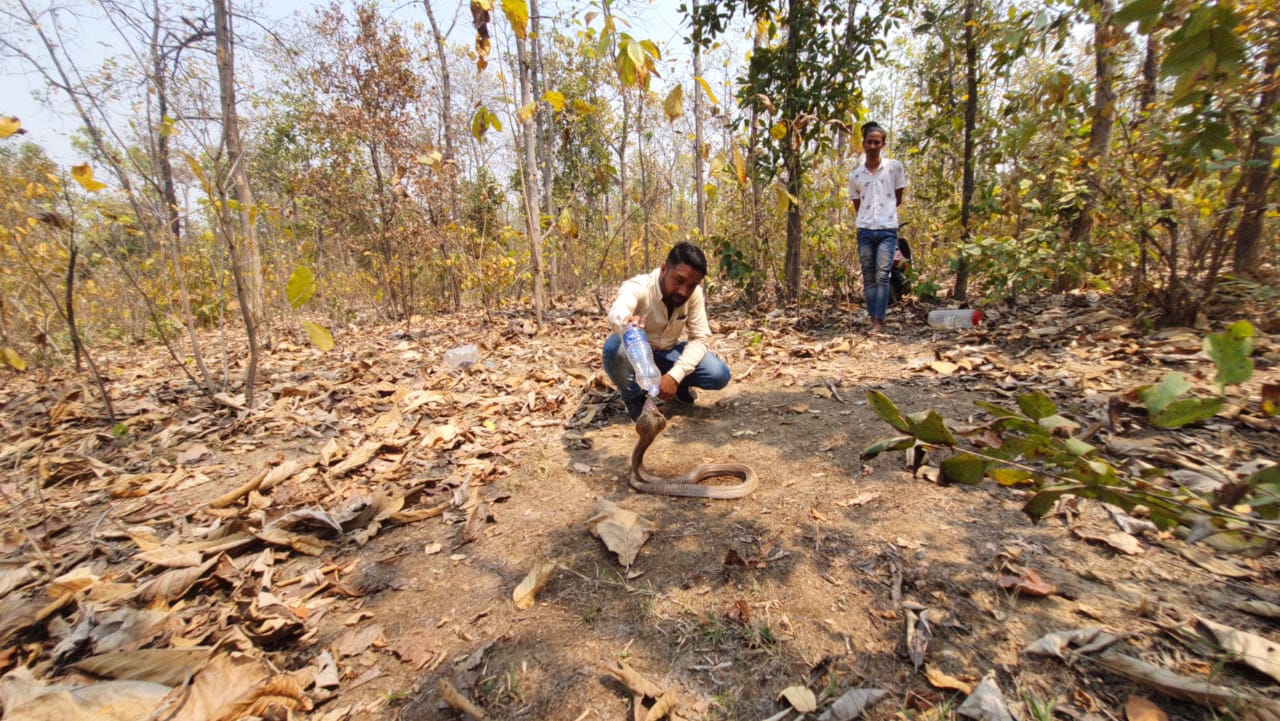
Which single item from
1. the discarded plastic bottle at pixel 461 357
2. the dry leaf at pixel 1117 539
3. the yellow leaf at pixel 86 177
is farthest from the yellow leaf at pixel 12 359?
the dry leaf at pixel 1117 539

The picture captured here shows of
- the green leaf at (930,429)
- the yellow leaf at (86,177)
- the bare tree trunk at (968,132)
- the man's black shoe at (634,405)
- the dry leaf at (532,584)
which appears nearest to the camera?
the green leaf at (930,429)

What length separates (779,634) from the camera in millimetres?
1737

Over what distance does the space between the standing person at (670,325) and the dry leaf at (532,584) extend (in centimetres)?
137

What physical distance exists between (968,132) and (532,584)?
596 centimetres

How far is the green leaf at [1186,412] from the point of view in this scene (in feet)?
2.64

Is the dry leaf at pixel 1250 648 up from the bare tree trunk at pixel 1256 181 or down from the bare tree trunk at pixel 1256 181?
down

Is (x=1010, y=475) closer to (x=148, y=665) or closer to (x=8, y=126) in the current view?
(x=148, y=665)

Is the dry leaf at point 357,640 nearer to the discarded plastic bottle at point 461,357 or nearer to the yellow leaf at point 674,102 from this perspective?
the yellow leaf at point 674,102

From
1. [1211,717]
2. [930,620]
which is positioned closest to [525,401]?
[930,620]

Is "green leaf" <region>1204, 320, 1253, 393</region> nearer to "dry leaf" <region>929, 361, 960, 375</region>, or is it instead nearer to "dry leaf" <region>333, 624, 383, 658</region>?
"dry leaf" <region>333, 624, 383, 658</region>

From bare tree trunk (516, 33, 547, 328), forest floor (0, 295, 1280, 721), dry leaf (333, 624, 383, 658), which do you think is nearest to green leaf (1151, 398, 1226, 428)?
forest floor (0, 295, 1280, 721)

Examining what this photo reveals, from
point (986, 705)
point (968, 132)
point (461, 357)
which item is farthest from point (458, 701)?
point (968, 132)

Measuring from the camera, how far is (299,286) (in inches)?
99.7

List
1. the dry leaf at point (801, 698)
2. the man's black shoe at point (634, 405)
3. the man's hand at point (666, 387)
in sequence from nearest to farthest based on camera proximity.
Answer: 1. the dry leaf at point (801, 698)
2. the man's hand at point (666, 387)
3. the man's black shoe at point (634, 405)
